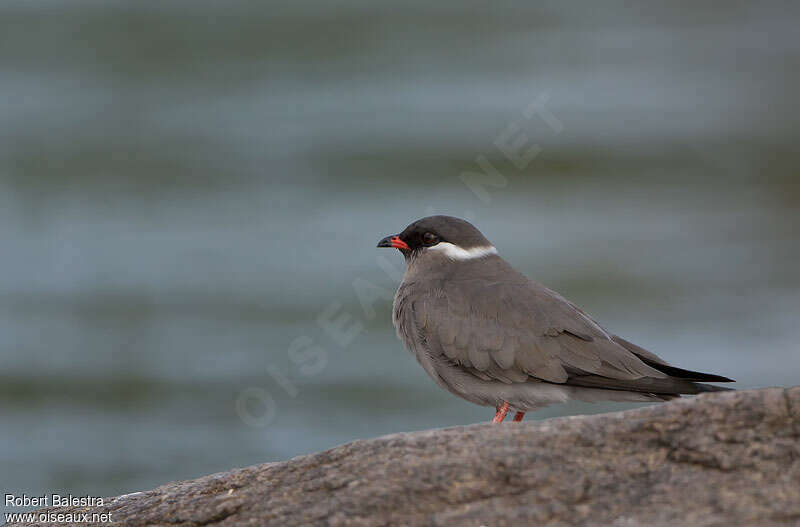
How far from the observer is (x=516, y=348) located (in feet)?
25.6

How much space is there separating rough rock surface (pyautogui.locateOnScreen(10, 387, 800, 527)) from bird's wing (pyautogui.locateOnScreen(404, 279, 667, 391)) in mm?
2593

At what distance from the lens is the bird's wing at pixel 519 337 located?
769cm

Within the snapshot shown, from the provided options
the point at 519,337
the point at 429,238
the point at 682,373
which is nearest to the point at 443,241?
the point at 429,238

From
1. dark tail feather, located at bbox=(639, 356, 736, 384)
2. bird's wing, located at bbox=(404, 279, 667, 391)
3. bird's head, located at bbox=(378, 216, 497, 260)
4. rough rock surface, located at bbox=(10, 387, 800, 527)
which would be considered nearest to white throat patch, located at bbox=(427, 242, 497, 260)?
bird's head, located at bbox=(378, 216, 497, 260)

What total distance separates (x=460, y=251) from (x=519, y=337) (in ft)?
3.86

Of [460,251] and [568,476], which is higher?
[460,251]

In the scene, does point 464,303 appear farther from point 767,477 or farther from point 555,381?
point 767,477

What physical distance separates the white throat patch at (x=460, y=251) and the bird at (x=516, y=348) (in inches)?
5.8

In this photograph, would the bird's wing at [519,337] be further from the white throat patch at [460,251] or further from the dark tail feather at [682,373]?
the white throat patch at [460,251]

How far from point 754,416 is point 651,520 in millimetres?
830

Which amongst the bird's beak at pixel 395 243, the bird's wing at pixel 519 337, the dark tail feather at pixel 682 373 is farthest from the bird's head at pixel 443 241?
the dark tail feather at pixel 682 373

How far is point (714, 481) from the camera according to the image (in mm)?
4309

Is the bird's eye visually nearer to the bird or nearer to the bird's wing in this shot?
the bird

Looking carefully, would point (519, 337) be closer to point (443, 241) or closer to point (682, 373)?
point (682, 373)
